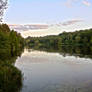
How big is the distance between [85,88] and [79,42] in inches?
5711

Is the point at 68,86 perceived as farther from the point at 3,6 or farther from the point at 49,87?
the point at 3,6

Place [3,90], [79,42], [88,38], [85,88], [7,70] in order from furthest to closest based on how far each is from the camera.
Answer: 1. [79,42]
2. [88,38]
3. [7,70]
4. [85,88]
5. [3,90]

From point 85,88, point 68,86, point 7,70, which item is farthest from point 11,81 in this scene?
point 85,88

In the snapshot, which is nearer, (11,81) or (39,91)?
(39,91)

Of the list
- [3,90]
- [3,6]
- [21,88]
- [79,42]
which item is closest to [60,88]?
[21,88]

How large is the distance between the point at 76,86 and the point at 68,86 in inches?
35.2

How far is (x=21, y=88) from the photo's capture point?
71.5 feet

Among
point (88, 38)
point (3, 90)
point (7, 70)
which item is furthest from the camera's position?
point (88, 38)

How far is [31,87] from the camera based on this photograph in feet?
74.0

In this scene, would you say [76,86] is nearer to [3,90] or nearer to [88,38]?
A: [3,90]

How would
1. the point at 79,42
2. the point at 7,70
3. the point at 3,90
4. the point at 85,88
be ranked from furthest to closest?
the point at 79,42
the point at 7,70
the point at 85,88
the point at 3,90

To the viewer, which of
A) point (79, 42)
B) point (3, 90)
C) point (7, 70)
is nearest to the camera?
point (3, 90)

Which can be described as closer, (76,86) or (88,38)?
(76,86)

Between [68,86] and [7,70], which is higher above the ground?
[7,70]
